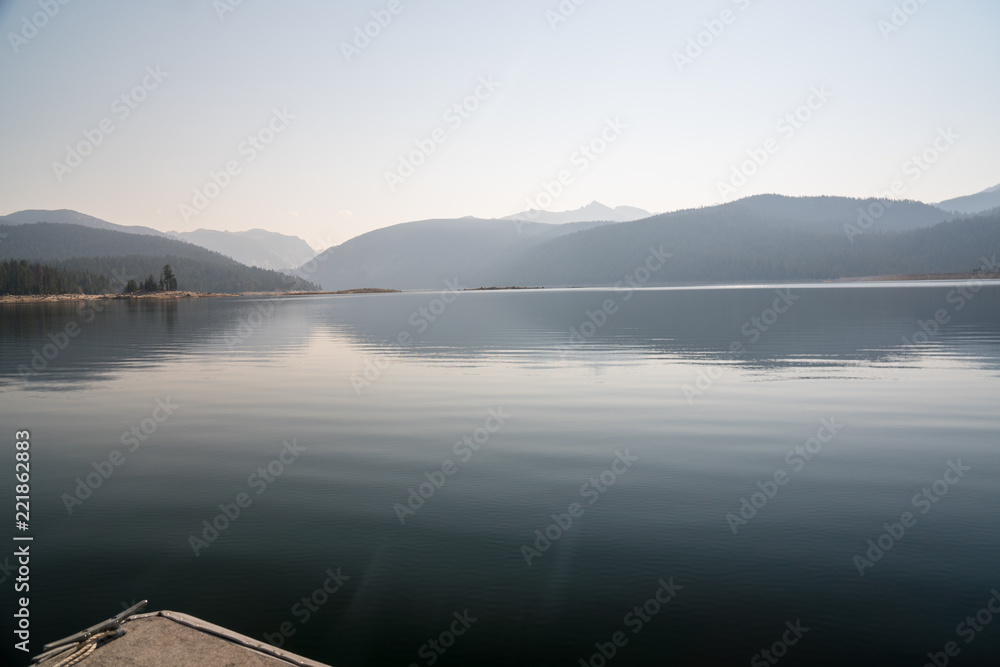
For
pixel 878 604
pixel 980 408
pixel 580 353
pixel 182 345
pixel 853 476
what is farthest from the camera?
pixel 182 345

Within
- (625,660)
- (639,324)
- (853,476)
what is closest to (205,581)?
(625,660)

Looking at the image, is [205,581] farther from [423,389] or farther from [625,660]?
[423,389]

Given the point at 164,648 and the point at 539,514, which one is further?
the point at 539,514

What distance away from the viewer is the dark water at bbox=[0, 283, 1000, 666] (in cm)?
867

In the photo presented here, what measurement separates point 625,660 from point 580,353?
32913 millimetres

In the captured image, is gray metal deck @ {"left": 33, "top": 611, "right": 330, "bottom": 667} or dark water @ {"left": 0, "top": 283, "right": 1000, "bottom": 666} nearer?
gray metal deck @ {"left": 33, "top": 611, "right": 330, "bottom": 667}

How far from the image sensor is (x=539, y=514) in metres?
12.6

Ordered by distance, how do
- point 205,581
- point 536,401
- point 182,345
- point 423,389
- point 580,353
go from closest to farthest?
point 205,581, point 536,401, point 423,389, point 580,353, point 182,345

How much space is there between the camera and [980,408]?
22422 mm

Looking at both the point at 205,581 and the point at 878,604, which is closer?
the point at 878,604

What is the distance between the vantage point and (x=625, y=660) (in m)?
8.01

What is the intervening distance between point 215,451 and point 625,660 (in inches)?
539

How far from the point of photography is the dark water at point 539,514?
28.5ft

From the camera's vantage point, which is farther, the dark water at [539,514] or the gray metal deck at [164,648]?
the dark water at [539,514]
